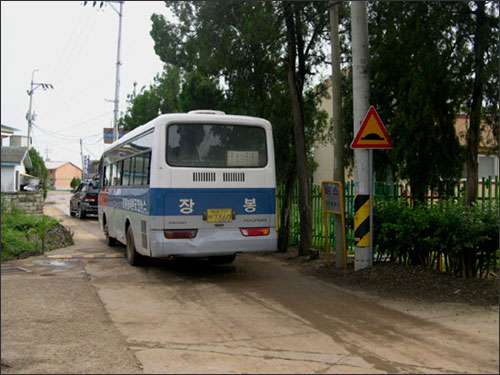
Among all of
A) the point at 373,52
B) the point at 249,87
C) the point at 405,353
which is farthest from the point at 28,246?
the point at 405,353

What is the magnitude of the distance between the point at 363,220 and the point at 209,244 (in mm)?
2864

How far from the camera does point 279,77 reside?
13.6 meters

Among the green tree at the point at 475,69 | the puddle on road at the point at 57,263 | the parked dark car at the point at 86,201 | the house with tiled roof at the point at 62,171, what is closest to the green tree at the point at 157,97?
the parked dark car at the point at 86,201

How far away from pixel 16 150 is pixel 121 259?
30.0 metres

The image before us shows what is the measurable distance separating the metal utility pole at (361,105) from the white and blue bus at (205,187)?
1614 mm

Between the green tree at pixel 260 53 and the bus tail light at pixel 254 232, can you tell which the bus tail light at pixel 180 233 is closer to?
the bus tail light at pixel 254 232

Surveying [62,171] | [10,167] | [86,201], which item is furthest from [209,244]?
[62,171]

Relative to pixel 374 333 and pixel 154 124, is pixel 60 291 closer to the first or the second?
pixel 154 124

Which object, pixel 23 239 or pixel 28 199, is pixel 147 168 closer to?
pixel 23 239

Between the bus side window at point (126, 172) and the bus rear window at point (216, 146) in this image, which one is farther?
the bus side window at point (126, 172)

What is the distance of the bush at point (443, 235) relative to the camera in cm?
782

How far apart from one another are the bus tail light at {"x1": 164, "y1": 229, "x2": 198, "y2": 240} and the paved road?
86 cm

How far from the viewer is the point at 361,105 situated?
975 centimetres

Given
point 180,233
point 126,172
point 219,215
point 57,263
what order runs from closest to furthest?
point 180,233 → point 219,215 → point 57,263 → point 126,172
